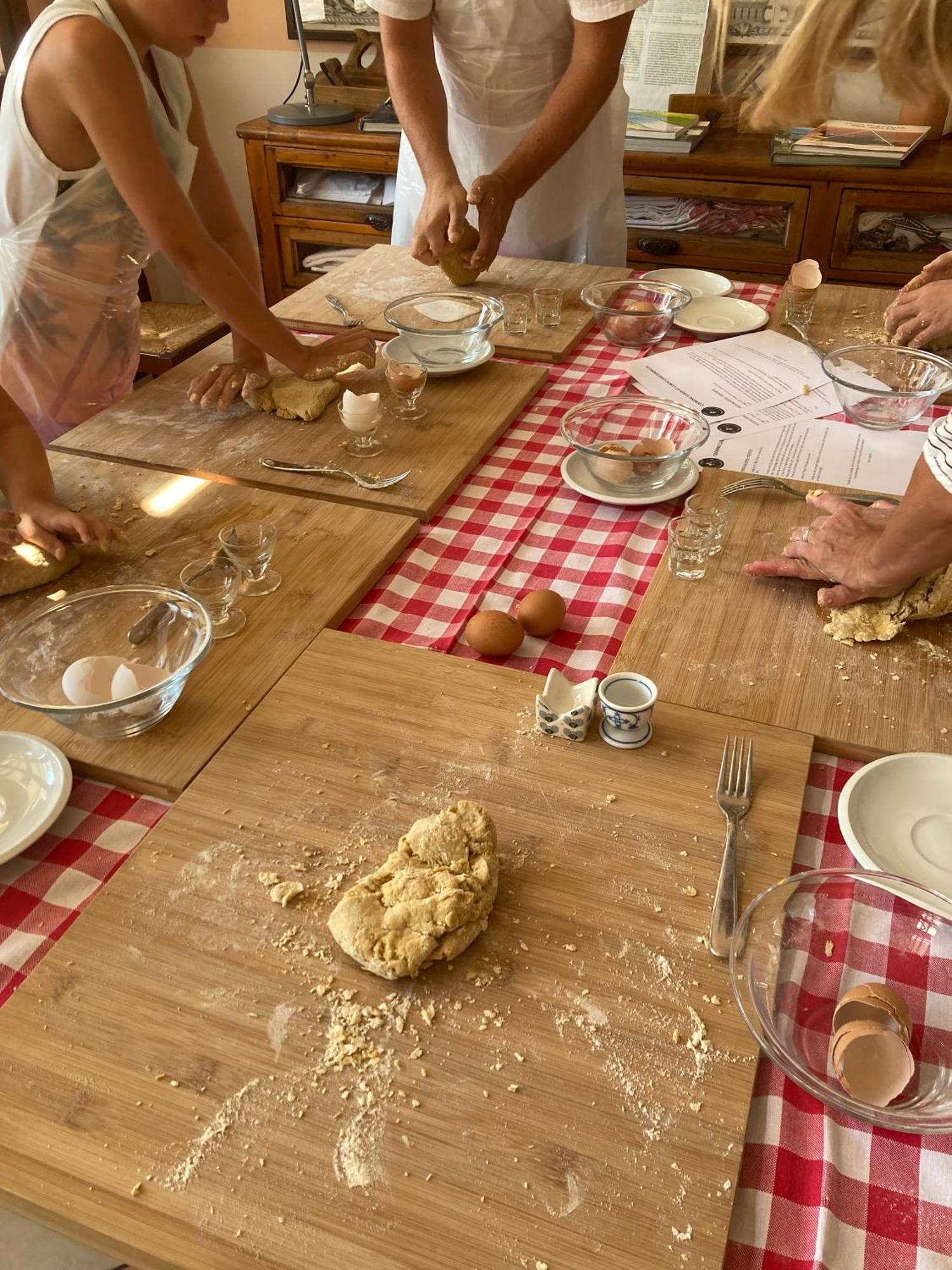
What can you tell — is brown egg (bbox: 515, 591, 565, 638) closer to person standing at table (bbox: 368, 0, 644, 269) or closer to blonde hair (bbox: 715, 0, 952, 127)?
blonde hair (bbox: 715, 0, 952, 127)

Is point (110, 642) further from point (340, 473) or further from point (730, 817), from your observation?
point (730, 817)

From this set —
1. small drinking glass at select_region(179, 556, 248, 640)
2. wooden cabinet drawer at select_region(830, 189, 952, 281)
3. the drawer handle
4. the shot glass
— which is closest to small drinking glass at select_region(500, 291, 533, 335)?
the shot glass

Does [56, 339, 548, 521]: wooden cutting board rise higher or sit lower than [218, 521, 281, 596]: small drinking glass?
lower

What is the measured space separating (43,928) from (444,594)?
2.07 feet

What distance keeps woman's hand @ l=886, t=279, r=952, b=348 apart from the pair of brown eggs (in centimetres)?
105

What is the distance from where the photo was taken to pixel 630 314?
190 centimetres

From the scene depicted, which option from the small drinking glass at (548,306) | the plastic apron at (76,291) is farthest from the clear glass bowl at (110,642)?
the small drinking glass at (548,306)

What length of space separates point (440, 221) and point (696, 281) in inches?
23.7

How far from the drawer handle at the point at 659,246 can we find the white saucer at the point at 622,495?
2146 mm

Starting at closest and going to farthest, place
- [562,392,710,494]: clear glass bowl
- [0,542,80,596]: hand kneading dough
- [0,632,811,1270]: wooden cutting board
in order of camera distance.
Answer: [0,632,811,1270]: wooden cutting board → [0,542,80,596]: hand kneading dough → [562,392,710,494]: clear glass bowl

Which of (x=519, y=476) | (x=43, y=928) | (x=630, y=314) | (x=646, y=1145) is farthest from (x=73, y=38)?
(x=646, y=1145)

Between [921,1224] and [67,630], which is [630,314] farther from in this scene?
[921,1224]

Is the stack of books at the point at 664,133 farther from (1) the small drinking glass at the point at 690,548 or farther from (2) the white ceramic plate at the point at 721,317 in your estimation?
(1) the small drinking glass at the point at 690,548

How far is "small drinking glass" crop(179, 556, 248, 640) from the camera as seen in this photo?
3.94ft
